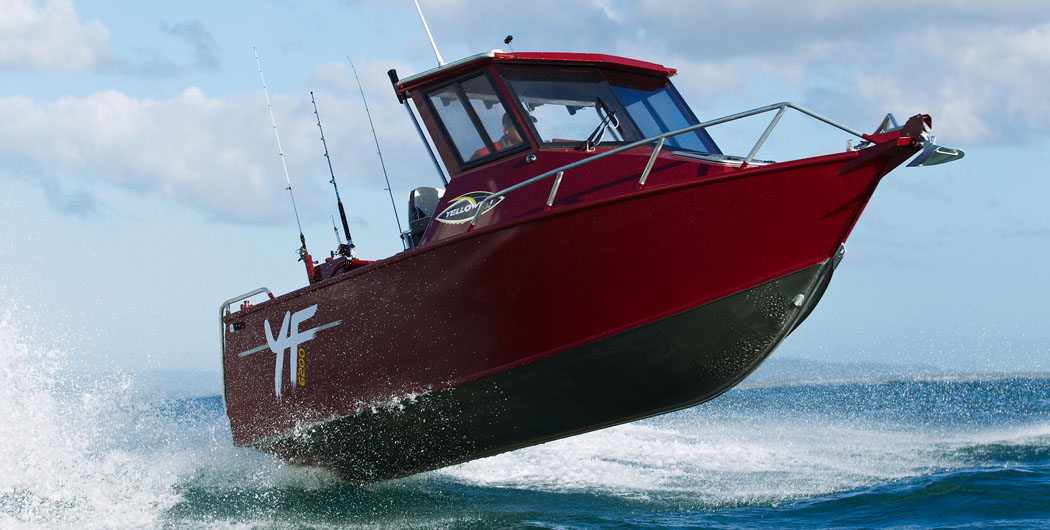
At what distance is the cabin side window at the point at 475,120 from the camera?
621cm

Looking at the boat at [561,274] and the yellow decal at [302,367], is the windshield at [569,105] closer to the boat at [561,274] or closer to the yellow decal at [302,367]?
the boat at [561,274]

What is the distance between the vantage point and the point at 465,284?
5.69 metres

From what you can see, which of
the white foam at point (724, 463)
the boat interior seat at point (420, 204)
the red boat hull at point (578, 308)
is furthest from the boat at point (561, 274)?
the white foam at point (724, 463)

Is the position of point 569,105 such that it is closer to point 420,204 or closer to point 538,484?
point 420,204

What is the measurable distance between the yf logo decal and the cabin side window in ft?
5.52

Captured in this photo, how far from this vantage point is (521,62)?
6.25 m

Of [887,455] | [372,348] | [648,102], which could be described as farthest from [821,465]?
[372,348]

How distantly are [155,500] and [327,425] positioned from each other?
1.58 metres

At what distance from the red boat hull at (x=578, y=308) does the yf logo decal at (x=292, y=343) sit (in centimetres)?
3

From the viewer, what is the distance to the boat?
5.22 m

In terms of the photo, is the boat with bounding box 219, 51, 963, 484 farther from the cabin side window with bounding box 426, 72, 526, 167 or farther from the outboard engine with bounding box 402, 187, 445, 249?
the outboard engine with bounding box 402, 187, 445, 249

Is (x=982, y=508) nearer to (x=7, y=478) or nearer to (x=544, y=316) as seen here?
(x=544, y=316)

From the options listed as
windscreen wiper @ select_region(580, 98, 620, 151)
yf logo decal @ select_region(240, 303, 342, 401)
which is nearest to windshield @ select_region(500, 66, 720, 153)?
windscreen wiper @ select_region(580, 98, 620, 151)

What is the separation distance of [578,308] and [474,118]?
1.76 meters
